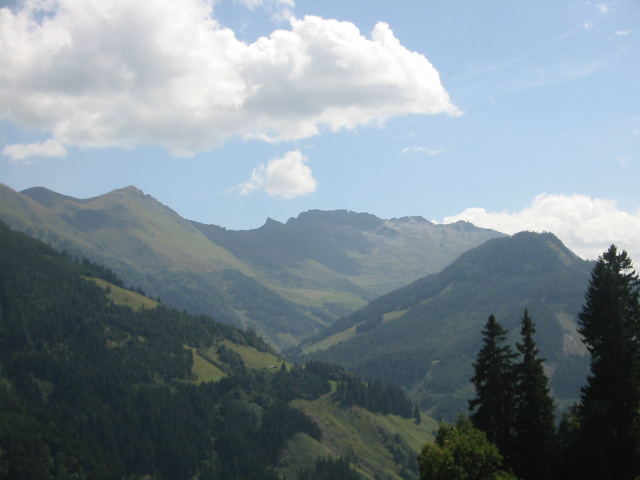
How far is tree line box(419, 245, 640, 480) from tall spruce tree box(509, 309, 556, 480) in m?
0.10

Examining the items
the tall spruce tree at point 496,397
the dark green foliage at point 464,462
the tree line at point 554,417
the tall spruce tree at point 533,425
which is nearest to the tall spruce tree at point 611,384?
the tree line at point 554,417

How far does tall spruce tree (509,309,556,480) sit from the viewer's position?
202 feet

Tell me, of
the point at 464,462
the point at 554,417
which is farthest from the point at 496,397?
the point at 464,462

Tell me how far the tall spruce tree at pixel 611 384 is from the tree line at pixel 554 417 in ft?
0.31

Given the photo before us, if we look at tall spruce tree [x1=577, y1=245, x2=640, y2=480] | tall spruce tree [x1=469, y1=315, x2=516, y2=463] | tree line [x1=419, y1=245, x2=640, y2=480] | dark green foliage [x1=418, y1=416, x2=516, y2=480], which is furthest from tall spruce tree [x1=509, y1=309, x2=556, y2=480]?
dark green foliage [x1=418, y1=416, x2=516, y2=480]

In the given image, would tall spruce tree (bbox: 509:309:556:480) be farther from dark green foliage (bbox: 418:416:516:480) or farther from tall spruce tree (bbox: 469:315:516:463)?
dark green foliage (bbox: 418:416:516:480)

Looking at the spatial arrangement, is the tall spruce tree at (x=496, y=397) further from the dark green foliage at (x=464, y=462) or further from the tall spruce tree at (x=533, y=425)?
the dark green foliage at (x=464, y=462)

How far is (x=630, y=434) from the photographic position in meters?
58.8

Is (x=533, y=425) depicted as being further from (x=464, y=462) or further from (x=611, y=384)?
(x=464, y=462)

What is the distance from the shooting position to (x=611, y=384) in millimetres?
61344

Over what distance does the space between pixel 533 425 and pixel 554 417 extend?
260 cm

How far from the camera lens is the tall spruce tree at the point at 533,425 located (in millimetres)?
61688

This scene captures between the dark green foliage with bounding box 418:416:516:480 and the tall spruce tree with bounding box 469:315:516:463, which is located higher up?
the tall spruce tree with bounding box 469:315:516:463

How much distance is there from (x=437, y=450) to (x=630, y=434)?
67.5 feet
